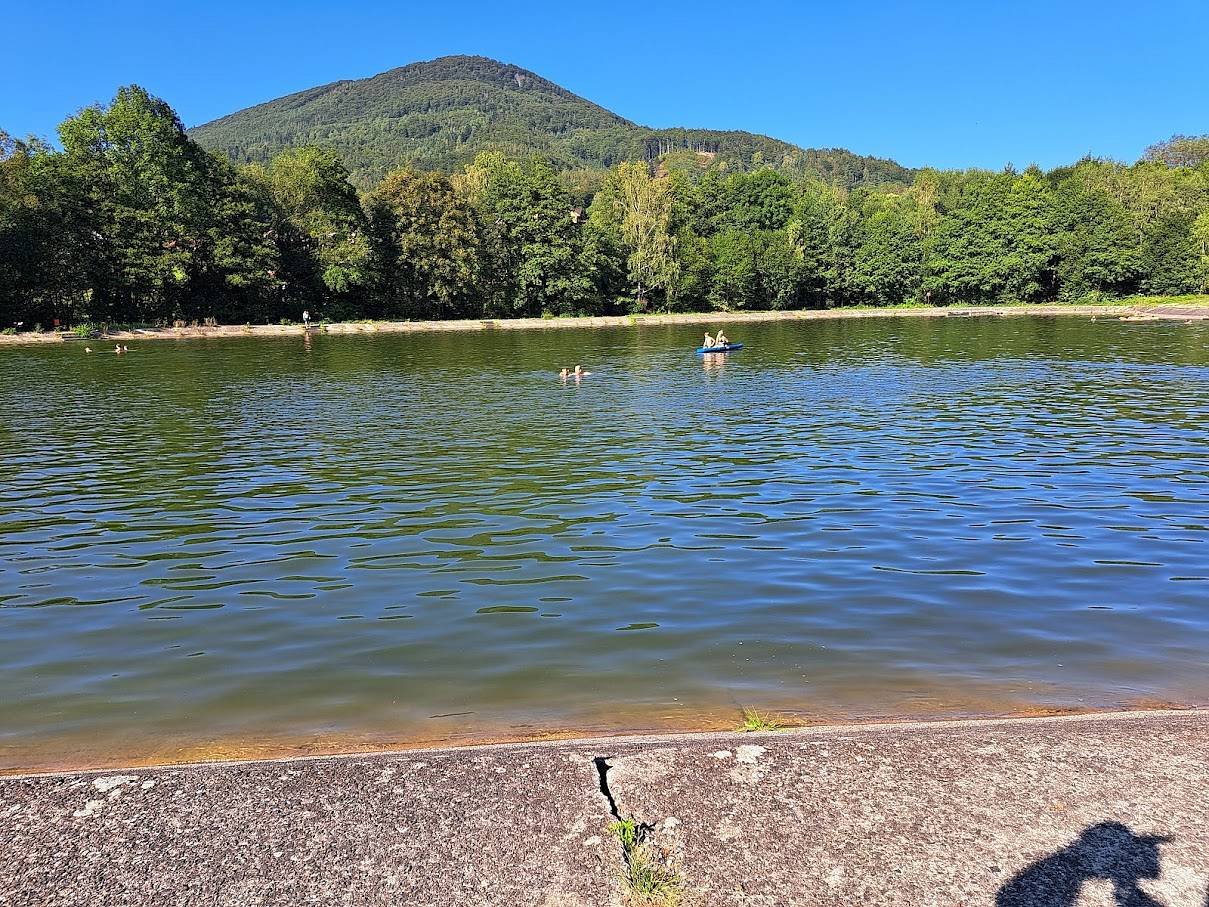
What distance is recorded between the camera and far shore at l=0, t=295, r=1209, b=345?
2378 inches

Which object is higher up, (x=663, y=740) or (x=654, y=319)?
(x=654, y=319)

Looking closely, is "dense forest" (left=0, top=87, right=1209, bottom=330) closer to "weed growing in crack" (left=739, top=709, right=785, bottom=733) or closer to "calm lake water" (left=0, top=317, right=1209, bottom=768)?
"calm lake water" (left=0, top=317, right=1209, bottom=768)

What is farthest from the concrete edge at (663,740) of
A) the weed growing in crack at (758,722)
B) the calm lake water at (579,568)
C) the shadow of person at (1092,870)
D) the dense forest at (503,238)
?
the dense forest at (503,238)

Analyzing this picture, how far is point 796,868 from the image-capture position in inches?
140

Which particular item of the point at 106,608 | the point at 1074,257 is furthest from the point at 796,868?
the point at 1074,257

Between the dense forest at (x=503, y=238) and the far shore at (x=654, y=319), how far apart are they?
15.9ft

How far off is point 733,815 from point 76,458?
1810 cm

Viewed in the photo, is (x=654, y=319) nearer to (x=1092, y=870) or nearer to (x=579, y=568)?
(x=579, y=568)

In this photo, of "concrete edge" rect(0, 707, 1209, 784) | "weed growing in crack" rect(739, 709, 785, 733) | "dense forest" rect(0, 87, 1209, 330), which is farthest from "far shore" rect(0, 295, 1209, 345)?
"weed growing in crack" rect(739, 709, 785, 733)

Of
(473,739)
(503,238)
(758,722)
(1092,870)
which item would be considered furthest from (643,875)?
(503,238)

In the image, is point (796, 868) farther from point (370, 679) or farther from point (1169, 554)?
point (1169, 554)

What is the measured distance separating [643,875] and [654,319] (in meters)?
76.3

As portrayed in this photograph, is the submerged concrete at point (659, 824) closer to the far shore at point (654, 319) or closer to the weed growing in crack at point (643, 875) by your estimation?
the weed growing in crack at point (643, 875)

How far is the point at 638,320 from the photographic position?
77562mm
